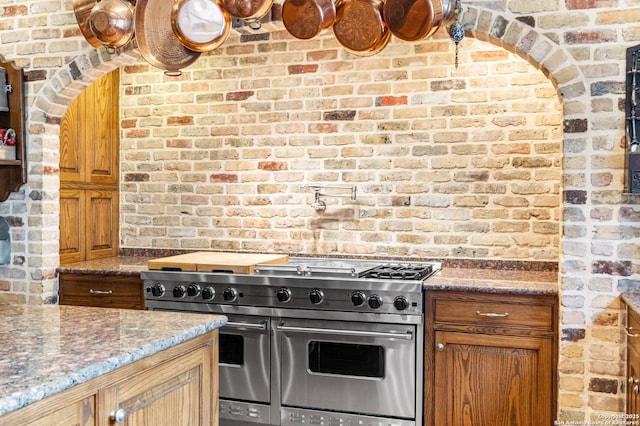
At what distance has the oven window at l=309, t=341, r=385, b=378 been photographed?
3451 mm

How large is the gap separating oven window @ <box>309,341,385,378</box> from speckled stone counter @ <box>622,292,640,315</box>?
48.7 inches

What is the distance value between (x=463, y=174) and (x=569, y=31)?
1176mm

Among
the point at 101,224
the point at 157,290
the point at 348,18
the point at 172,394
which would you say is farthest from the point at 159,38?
the point at 101,224

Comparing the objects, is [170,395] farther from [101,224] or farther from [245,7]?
[101,224]

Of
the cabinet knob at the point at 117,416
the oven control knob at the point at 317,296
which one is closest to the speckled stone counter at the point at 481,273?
the oven control knob at the point at 317,296

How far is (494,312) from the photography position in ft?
10.7

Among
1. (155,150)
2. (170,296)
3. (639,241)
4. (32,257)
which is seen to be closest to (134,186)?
(155,150)

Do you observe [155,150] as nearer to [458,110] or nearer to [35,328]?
[458,110]

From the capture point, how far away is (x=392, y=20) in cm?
256

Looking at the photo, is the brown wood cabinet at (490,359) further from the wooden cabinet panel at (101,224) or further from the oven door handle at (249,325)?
the wooden cabinet panel at (101,224)

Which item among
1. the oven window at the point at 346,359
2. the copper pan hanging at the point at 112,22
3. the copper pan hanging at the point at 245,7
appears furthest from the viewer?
the oven window at the point at 346,359

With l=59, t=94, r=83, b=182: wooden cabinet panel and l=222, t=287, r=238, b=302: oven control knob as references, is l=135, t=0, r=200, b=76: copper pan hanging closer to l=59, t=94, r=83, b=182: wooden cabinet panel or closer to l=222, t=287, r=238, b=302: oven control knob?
l=222, t=287, r=238, b=302: oven control knob

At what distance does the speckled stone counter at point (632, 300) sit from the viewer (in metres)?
2.63

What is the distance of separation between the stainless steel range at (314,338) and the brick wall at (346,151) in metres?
0.55
